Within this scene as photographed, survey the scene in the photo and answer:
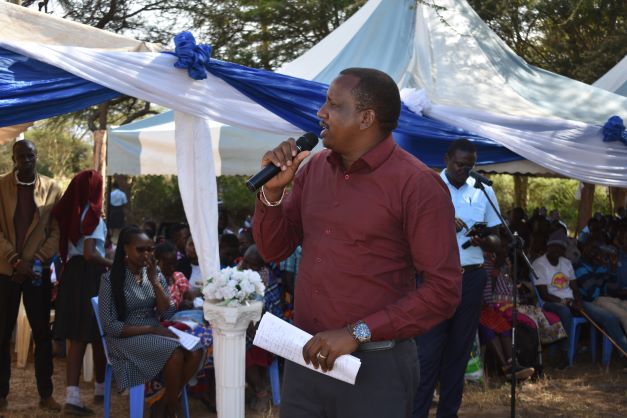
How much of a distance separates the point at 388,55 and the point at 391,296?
5.99 metres

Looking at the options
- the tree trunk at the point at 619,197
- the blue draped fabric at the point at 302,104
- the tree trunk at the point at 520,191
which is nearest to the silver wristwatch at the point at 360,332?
the blue draped fabric at the point at 302,104

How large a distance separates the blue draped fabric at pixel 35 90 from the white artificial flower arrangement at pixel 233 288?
4.52 feet

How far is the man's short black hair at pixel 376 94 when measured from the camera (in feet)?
7.64

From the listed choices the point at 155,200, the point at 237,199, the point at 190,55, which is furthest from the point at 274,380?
the point at 155,200

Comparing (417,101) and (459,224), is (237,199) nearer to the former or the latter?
(417,101)

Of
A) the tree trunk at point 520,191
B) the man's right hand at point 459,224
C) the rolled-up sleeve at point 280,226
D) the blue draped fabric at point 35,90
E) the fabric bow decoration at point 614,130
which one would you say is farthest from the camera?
the tree trunk at point 520,191

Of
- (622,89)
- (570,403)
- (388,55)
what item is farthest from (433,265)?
(622,89)

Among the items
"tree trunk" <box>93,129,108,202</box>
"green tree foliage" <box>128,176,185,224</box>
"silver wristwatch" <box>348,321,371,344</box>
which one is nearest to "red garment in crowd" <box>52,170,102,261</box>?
"tree trunk" <box>93,129,108,202</box>

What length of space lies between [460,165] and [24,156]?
3006 millimetres

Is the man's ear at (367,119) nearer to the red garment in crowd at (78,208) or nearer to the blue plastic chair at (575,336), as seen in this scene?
the red garment in crowd at (78,208)

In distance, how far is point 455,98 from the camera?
7258 mm

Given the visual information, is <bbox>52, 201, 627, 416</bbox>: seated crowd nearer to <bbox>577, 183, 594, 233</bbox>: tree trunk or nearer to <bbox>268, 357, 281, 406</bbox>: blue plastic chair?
<bbox>268, 357, 281, 406</bbox>: blue plastic chair

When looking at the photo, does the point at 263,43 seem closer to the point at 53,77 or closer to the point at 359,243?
the point at 53,77

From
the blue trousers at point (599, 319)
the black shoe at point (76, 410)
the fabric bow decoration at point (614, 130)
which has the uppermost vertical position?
the fabric bow decoration at point (614, 130)
